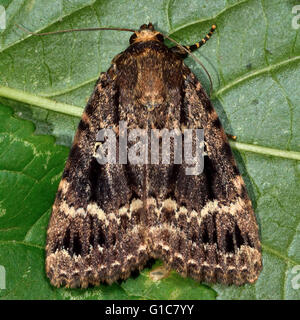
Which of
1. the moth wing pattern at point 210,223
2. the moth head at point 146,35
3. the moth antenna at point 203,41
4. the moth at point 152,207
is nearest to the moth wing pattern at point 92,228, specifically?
the moth at point 152,207

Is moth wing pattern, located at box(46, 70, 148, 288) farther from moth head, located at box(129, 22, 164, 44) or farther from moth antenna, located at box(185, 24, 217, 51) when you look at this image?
moth antenna, located at box(185, 24, 217, 51)

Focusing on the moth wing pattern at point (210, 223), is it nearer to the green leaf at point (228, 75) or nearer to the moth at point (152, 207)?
the moth at point (152, 207)

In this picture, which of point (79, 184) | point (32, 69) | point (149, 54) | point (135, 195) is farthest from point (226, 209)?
point (32, 69)

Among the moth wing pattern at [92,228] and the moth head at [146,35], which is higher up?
the moth head at [146,35]

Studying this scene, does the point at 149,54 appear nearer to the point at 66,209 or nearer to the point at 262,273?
the point at 66,209

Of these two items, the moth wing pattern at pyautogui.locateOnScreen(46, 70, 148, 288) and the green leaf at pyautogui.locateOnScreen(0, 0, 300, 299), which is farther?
the green leaf at pyautogui.locateOnScreen(0, 0, 300, 299)

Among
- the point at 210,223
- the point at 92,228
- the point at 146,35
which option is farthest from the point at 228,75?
the point at 92,228

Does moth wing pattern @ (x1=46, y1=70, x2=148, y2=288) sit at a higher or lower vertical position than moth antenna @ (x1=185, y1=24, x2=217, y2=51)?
lower

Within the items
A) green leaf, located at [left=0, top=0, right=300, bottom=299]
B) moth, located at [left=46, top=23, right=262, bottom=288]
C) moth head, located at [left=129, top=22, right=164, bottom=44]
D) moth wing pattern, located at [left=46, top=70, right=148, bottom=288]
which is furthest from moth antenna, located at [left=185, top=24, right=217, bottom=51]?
moth wing pattern, located at [left=46, top=70, right=148, bottom=288]
